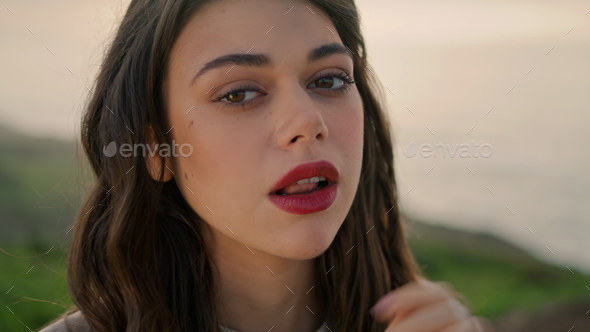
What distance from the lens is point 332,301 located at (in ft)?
8.21

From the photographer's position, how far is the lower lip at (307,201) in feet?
6.61

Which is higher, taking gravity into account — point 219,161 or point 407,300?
point 219,161

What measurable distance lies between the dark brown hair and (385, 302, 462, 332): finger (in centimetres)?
69

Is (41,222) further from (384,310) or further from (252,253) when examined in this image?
(384,310)

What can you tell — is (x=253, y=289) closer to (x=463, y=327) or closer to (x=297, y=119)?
(x=297, y=119)

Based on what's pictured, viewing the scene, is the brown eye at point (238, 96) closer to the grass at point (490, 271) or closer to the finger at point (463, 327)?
the finger at point (463, 327)

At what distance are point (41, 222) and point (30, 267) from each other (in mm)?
449

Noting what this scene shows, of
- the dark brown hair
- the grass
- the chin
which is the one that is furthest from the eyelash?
the grass

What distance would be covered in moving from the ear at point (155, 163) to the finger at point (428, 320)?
105cm

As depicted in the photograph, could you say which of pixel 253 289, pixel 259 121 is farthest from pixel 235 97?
pixel 253 289

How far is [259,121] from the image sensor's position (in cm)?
205

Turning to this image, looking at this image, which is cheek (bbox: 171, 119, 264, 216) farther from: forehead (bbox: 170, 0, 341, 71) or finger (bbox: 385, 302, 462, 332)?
finger (bbox: 385, 302, 462, 332)

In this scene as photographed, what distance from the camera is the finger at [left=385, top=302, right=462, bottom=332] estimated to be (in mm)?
1788

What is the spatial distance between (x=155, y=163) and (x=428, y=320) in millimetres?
1179
